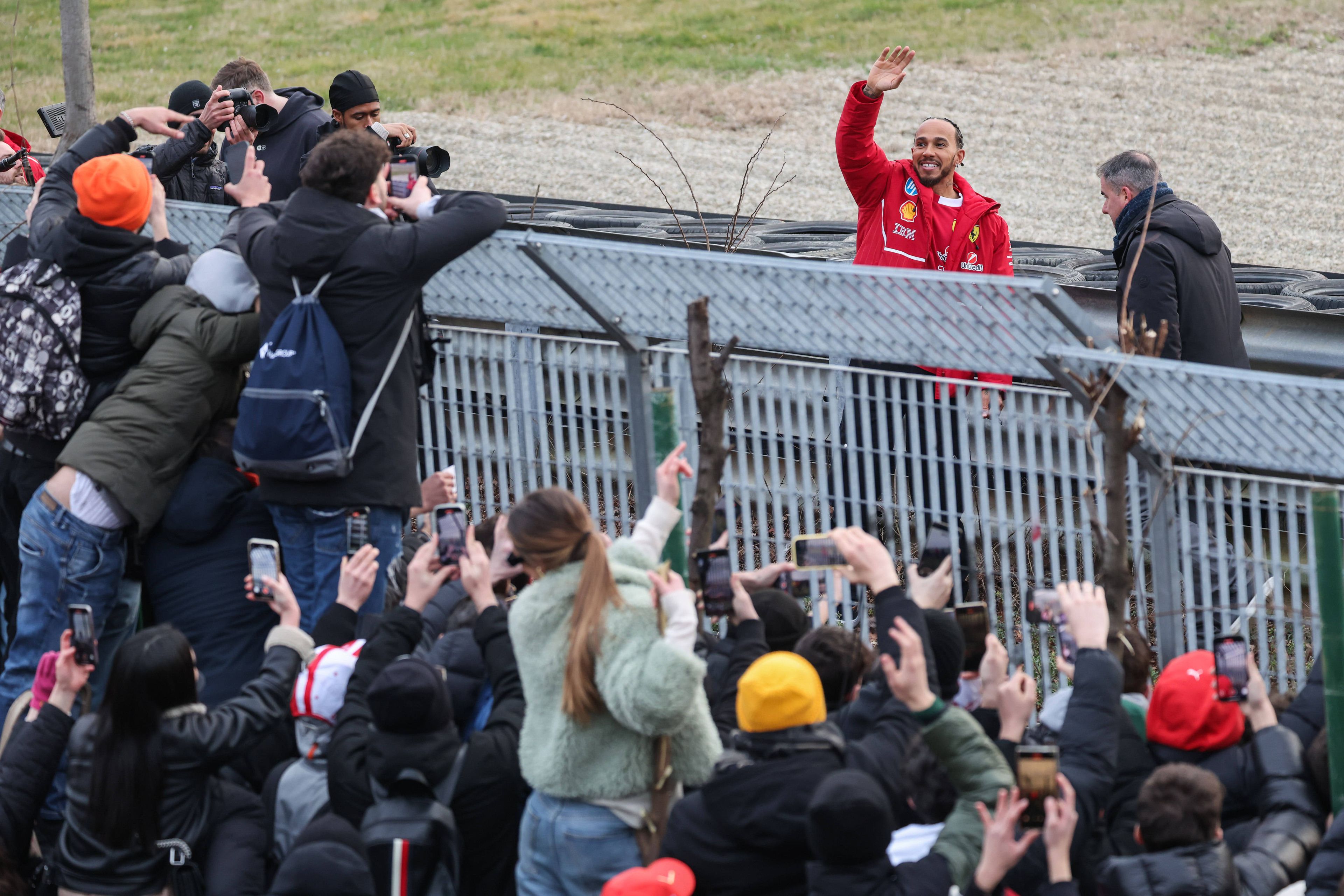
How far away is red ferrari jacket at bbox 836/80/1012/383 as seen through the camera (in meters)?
6.98

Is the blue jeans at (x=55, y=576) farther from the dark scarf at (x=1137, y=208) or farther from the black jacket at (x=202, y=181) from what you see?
the dark scarf at (x=1137, y=208)

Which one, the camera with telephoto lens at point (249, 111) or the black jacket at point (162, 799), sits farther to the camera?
the camera with telephoto lens at point (249, 111)

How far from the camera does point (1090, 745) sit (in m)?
3.99

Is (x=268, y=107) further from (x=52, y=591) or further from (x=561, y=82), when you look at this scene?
(x=561, y=82)

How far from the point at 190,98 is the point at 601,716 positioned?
382 cm

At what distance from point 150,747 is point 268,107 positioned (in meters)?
3.48

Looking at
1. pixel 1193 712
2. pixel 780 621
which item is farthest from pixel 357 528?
pixel 1193 712

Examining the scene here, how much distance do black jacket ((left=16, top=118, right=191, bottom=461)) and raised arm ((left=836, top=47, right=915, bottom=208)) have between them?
2882mm

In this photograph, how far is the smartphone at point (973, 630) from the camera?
465 centimetres

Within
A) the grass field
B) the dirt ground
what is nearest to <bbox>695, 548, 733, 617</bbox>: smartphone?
the dirt ground

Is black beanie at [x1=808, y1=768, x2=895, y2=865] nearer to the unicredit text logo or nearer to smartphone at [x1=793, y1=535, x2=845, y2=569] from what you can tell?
smartphone at [x1=793, y1=535, x2=845, y2=569]

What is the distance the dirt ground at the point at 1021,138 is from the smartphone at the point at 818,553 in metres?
11.5

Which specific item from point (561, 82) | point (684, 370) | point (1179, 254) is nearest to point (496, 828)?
point (684, 370)

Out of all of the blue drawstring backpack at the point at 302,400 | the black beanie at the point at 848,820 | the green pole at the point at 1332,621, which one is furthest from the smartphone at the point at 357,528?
the green pole at the point at 1332,621
